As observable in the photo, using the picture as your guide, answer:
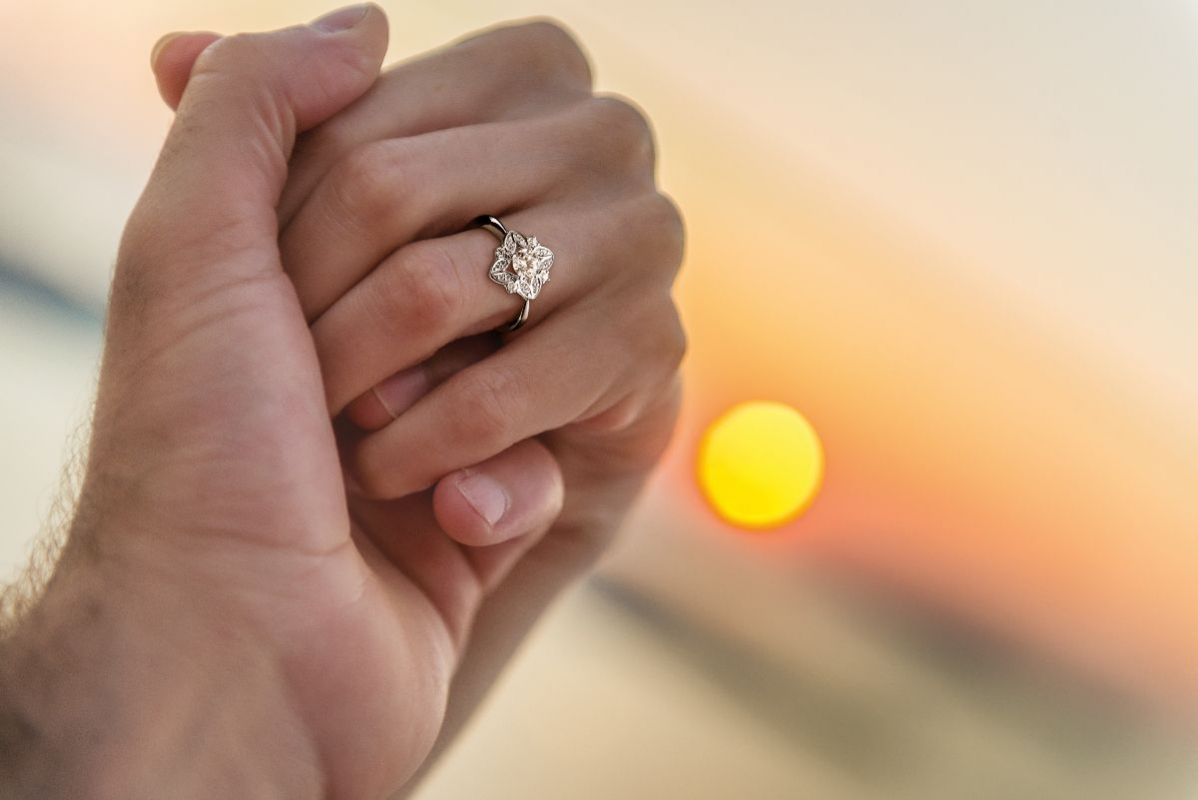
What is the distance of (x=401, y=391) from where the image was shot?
0.64m

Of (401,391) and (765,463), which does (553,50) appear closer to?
(401,391)

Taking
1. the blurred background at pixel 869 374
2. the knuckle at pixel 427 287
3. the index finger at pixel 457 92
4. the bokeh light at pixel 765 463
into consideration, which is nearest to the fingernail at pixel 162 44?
the index finger at pixel 457 92

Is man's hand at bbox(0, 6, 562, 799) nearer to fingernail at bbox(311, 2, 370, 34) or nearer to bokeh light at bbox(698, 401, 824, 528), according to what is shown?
fingernail at bbox(311, 2, 370, 34)

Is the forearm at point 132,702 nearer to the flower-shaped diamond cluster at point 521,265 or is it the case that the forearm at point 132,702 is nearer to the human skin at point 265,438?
the human skin at point 265,438

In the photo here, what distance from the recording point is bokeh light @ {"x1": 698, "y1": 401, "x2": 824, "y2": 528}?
1.52 metres

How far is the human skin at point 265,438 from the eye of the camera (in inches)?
23.1

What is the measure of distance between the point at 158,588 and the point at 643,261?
0.40 meters

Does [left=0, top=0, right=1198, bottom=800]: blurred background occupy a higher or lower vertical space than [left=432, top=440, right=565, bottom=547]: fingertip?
lower

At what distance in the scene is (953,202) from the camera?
1379 millimetres

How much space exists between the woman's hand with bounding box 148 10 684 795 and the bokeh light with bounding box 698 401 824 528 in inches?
30.3

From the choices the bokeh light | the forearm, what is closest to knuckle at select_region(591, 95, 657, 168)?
the forearm

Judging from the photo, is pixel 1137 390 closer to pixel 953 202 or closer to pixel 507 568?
pixel 953 202

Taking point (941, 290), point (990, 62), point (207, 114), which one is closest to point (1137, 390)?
point (941, 290)

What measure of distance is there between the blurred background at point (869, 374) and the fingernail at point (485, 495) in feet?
2.06
